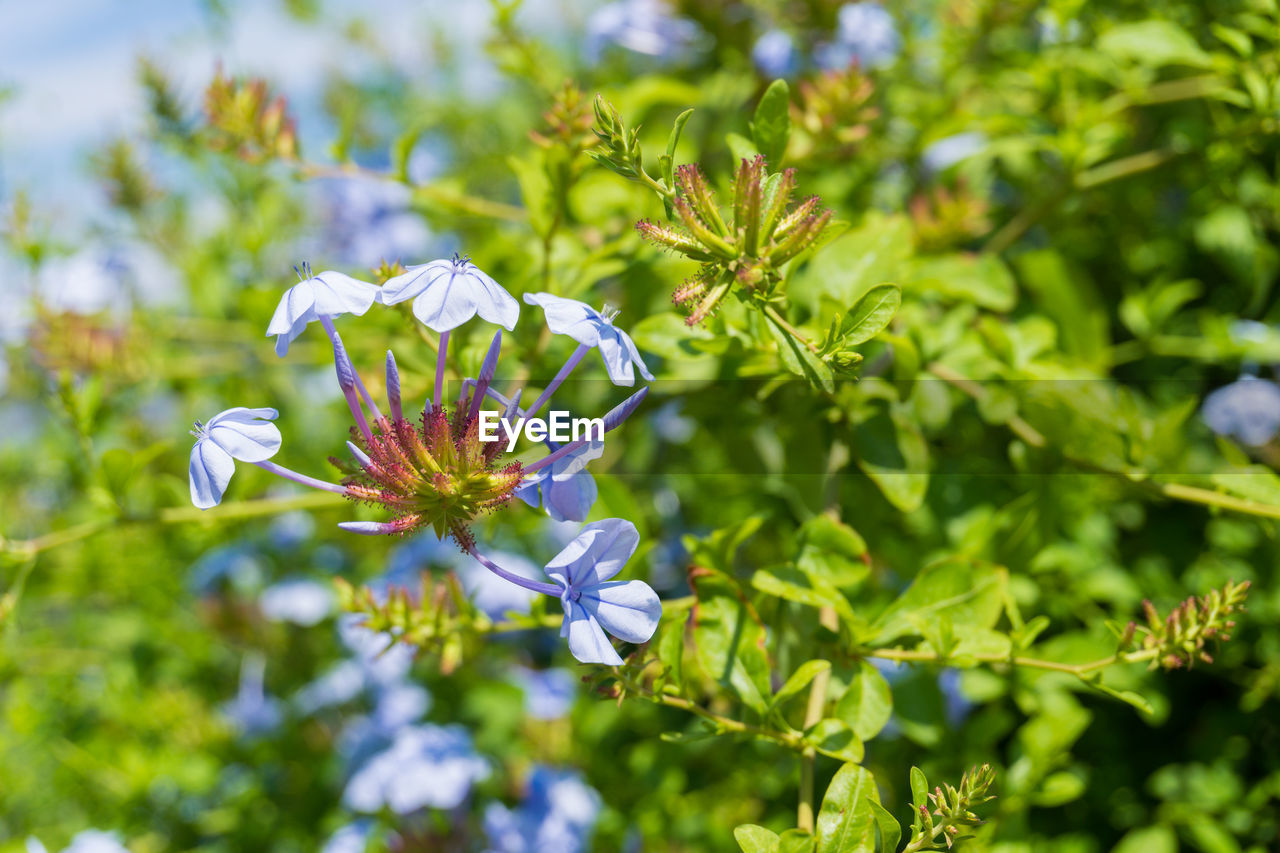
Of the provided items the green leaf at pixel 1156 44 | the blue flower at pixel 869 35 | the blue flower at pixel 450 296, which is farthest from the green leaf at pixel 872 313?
the blue flower at pixel 869 35

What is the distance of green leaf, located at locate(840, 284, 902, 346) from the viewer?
673 mm

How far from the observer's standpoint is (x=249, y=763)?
1.71m

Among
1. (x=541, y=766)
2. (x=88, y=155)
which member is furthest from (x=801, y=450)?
(x=88, y=155)

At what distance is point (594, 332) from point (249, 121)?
29.1 inches

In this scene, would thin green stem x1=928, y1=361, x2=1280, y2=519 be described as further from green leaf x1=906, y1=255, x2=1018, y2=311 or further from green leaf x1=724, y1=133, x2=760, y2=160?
green leaf x1=724, y1=133, x2=760, y2=160

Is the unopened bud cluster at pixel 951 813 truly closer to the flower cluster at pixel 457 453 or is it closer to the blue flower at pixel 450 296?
the flower cluster at pixel 457 453

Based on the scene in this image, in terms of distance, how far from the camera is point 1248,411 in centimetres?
125

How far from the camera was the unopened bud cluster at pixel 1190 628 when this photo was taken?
70 cm

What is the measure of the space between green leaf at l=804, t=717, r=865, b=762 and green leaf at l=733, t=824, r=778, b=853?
95 millimetres

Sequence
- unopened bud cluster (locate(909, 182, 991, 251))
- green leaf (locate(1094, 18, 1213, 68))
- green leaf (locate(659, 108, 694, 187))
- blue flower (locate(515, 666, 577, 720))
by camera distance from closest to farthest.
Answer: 1. green leaf (locate(659, 108, 694, 187))
2. green leaf (locate(1094, 18, 1213, 68))
3. unopened bud cluster (locate(909, 182, 991, 251))
4. blue flower (locate(515, 666, 577, 720))

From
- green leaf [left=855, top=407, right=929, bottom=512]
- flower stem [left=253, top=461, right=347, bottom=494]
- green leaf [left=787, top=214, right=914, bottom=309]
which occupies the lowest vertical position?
green leaf [left=855, top=407, right=929, bottom=512]

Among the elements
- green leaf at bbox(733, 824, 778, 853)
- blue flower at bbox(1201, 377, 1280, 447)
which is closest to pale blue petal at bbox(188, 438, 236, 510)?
green leaf at bbox(733, 824, 778, 853)

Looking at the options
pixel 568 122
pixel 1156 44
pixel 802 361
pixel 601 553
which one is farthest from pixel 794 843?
pixel 1156 44

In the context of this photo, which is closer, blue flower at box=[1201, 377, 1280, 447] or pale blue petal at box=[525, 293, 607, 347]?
pale blue petal at box=[525, 293, 607, 347]
